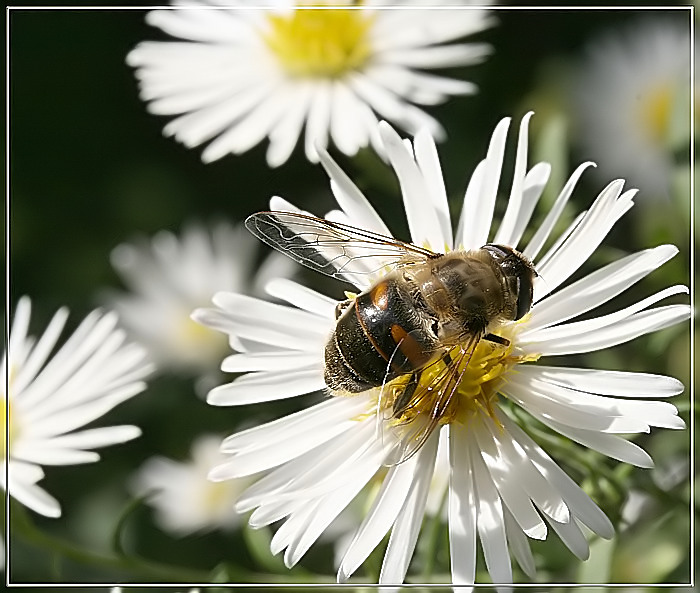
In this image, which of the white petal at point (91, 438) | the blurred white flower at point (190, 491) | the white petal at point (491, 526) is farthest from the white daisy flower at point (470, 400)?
the blurred white flower at point (190, 491)

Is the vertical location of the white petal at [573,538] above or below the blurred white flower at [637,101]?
below

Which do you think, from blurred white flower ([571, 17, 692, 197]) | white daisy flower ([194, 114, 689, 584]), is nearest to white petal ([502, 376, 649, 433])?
white daisy flower ([194, 114, 689, 584])

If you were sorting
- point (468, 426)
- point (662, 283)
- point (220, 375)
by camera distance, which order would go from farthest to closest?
point (220, 375)
point (662, 283)
point (468, 426)

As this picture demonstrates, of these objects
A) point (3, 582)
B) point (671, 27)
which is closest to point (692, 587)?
point (671, 27)

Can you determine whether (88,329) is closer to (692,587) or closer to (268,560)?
(268,560)

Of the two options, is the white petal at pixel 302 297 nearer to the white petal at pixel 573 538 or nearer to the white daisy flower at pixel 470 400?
the white daisy flower at pixel 470 400

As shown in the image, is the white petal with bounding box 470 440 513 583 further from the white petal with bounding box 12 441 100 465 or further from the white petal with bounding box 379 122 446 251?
the white petal with bounding box 12 441 100 465

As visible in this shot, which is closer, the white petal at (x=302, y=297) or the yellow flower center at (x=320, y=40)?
the white petal at (x=302, y=297)

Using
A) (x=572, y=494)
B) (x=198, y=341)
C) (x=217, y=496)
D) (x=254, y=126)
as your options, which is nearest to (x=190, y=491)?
(x=217, y=496)

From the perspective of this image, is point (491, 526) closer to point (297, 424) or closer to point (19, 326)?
point (297, 424)
